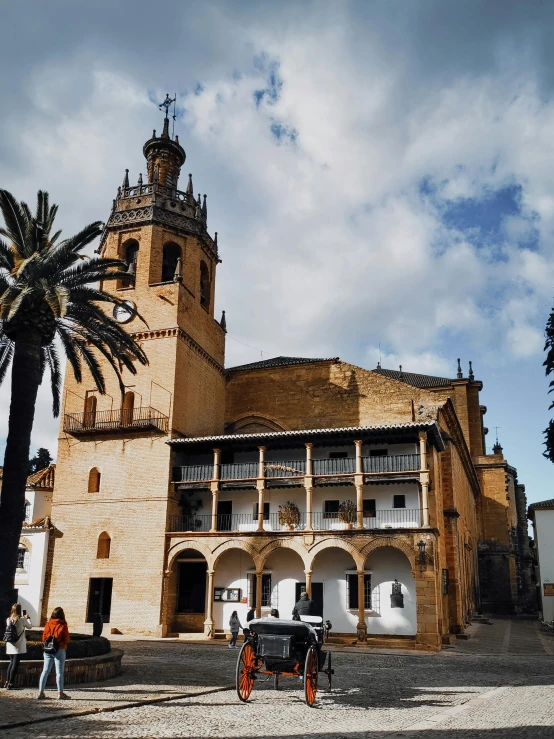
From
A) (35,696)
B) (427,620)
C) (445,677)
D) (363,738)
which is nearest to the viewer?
(363,738)

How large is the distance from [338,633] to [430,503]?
5.91m

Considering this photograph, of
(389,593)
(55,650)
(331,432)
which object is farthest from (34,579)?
(55,650)

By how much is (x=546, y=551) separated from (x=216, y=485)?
65.9ft

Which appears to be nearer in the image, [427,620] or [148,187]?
[427,620]

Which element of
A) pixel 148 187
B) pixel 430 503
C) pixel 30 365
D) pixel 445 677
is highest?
pixel 148 187

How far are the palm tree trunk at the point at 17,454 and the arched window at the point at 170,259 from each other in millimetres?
17418

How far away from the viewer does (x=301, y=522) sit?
27.5 m

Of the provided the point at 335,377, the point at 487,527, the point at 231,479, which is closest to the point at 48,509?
the point at 231,479

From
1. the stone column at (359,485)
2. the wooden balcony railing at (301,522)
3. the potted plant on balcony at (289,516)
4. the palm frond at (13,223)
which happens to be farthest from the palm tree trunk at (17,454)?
the potted plant on balcony at (289,516)

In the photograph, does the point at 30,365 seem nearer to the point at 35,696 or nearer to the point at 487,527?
the point at 35,696

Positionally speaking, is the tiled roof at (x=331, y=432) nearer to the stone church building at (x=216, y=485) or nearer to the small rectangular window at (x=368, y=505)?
the stone church building at (x=216, y=485)

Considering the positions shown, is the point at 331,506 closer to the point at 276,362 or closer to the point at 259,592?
the point at 259,592

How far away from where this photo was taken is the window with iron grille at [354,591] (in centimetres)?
2588

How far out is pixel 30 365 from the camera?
624 inches
